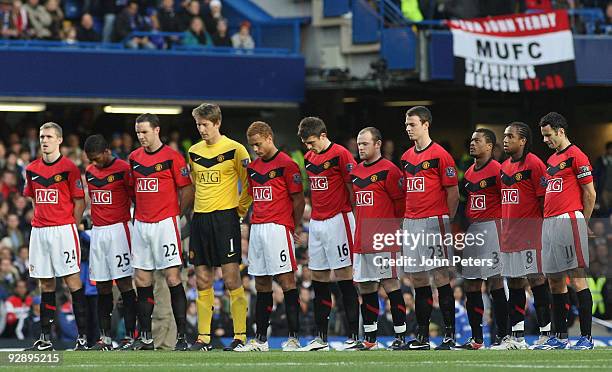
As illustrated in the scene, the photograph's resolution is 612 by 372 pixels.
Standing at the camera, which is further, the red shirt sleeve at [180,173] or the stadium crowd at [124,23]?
the stadium crowd at [124,23]

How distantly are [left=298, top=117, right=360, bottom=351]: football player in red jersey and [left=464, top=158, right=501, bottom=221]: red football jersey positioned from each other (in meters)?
1.30

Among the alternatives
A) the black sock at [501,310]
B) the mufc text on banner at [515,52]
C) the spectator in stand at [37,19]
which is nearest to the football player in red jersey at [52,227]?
the black sock at [501,310]

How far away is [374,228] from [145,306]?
248cm

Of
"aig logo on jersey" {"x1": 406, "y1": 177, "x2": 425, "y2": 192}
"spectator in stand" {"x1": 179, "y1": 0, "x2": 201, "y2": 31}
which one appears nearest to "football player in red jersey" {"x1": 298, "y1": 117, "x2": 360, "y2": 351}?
"aig logo on jersey" {"x1": 406, "y1": 177, "x2": 425, "y2": 192}

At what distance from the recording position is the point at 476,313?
15445 millimetres

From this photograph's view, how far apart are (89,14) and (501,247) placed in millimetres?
11636

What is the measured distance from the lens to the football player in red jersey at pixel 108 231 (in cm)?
1578

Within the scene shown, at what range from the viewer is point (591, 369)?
39.6 feet

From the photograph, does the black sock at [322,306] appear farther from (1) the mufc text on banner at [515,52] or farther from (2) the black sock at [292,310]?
(1) the mufc text on banner at [515,52]

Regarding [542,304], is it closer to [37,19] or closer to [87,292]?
[87,292]

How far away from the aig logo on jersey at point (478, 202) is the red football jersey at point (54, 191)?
4.08 metres

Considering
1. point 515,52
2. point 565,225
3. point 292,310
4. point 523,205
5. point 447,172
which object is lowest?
point 292,310

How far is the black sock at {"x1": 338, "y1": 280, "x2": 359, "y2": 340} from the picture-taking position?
15422 mm

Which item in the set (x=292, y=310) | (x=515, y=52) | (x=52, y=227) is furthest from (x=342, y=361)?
(x=515, y=52)
